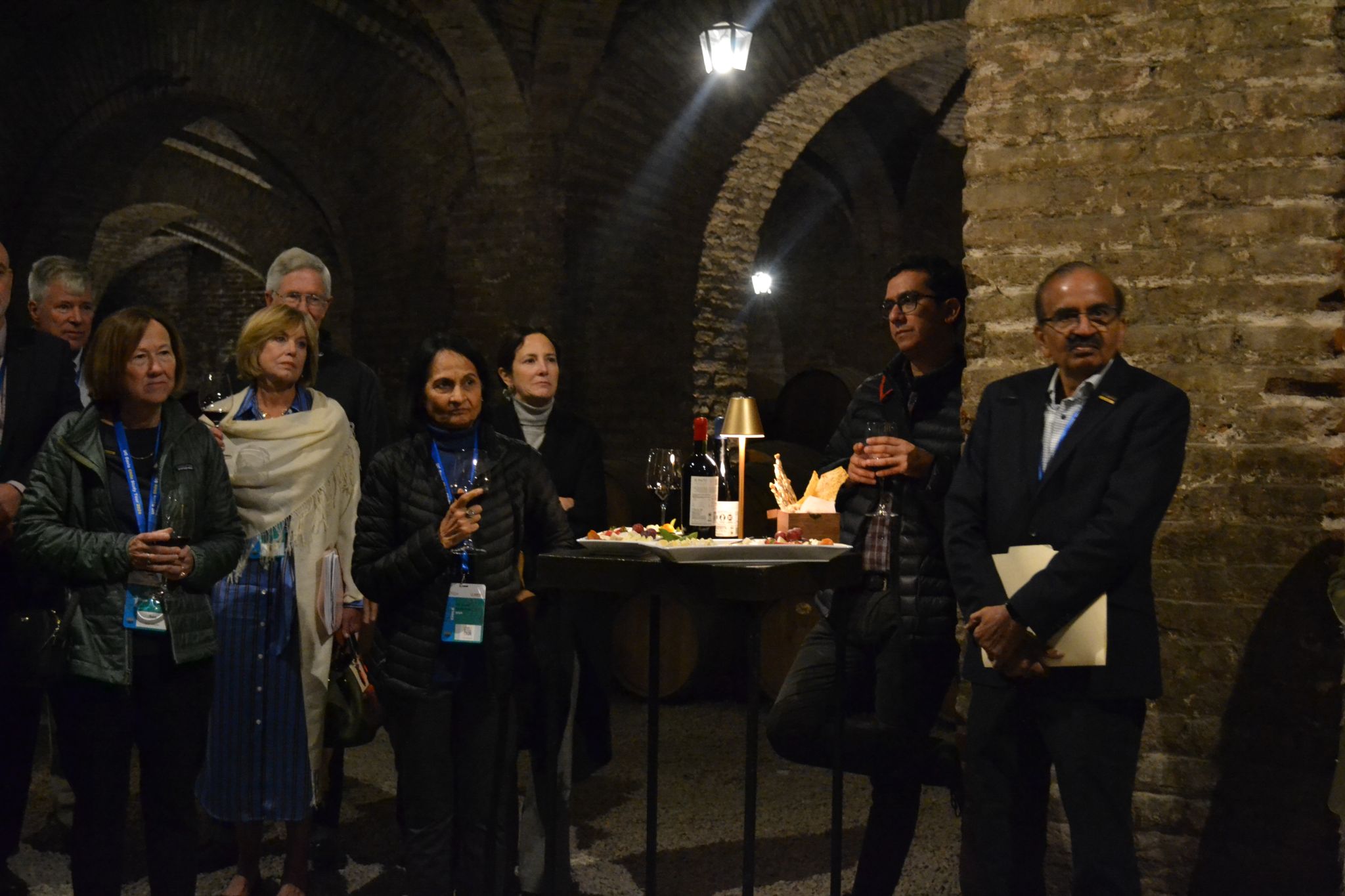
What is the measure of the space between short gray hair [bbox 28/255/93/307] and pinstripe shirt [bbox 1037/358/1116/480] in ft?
11.3

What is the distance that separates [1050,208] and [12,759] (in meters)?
3.40

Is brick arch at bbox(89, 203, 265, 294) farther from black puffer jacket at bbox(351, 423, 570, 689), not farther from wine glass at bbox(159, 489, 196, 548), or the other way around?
wine glass at bbox(159, 489, 196, 548)

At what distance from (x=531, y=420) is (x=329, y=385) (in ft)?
2.25

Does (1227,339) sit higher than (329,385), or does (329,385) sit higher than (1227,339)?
(1227,339)

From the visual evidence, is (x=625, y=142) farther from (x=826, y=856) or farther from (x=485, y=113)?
(x=826, y=856)

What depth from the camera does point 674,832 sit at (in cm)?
447

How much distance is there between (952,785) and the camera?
3.39 metres

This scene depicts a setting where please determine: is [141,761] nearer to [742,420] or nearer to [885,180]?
[742,420]

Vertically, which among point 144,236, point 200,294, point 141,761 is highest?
point 144,236

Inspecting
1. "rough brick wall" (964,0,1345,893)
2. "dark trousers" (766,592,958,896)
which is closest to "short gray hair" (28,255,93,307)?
"dark trousers" (766,592,958,896)

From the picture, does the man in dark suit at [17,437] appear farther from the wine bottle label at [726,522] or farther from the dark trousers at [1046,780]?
the dark trousers at [1046,780]

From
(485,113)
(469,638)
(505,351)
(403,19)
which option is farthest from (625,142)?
(469,638)

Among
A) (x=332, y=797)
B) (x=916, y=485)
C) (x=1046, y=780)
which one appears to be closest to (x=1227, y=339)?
(x=916, y=485)

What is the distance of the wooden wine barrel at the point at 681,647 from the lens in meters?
6.25
